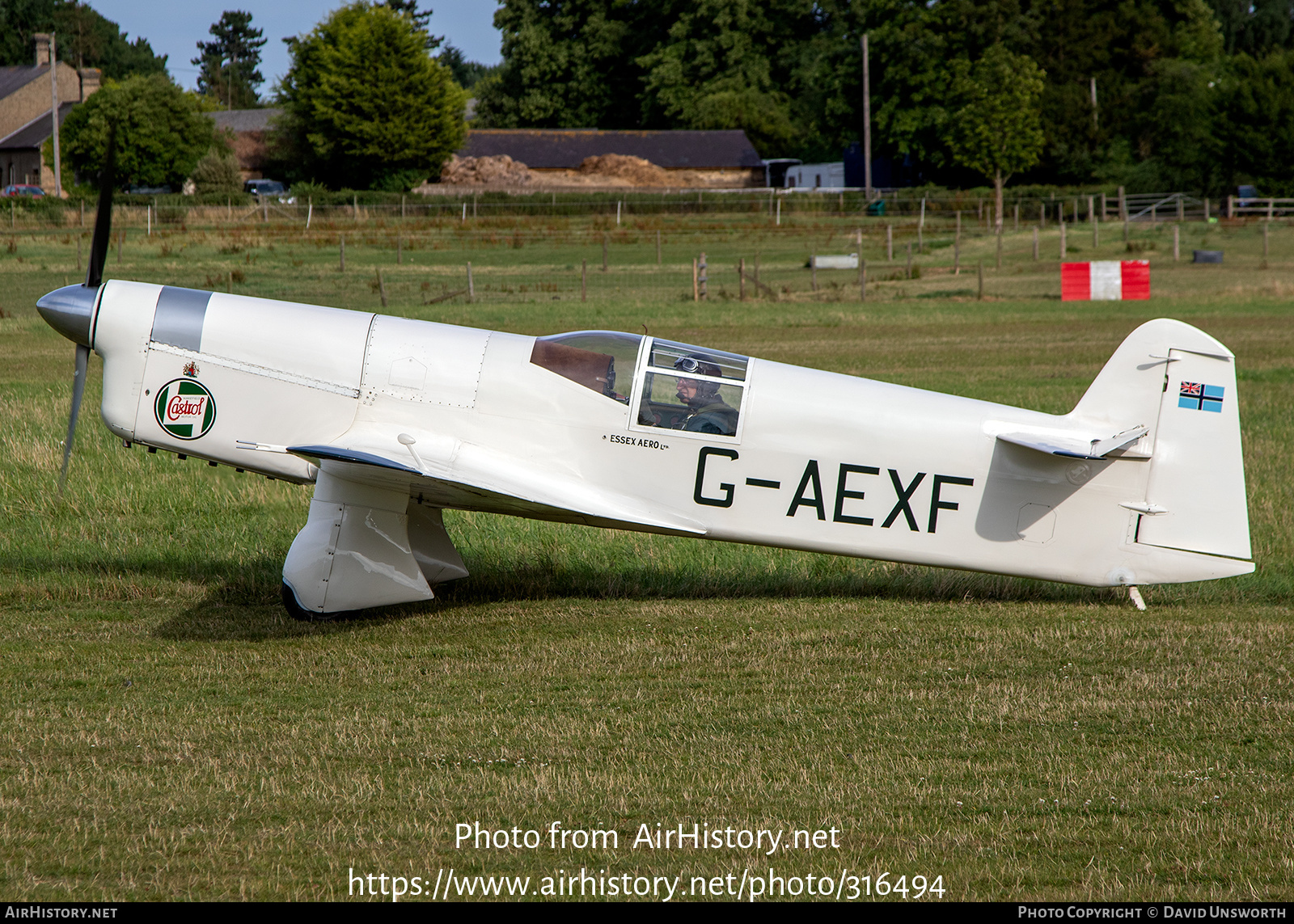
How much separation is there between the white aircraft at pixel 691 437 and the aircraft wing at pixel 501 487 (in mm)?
24

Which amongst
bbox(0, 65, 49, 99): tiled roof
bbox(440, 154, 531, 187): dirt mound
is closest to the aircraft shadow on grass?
bbox(440, 154, 531, 187): dirt mound

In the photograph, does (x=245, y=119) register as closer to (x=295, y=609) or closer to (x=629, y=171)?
(x=629, y=171)

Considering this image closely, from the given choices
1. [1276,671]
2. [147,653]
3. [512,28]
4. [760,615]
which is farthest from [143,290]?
[512,28]

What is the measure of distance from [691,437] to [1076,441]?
250 cm

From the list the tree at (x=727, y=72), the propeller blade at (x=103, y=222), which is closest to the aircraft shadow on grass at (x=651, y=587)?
→ the propeller blade at (x=103, y=222)

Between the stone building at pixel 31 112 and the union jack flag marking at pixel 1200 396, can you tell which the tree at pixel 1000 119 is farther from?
the stone building at pixel 31 112

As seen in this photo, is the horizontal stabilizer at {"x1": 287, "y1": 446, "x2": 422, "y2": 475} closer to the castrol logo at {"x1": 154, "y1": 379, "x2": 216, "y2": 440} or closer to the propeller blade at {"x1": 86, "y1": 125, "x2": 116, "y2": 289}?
the castrol logo at {"x1": 154, "y1": 379, "x2": 216, "y2": 440}

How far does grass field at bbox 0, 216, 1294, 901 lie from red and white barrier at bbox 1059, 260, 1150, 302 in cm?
1853

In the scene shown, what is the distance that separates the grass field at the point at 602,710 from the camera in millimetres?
4324

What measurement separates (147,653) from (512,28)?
83332 millimetres

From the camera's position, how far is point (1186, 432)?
24.9 ft

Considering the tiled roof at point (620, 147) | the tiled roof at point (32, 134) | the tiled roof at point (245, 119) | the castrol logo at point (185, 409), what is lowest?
the castrol logo at point (185, 409)

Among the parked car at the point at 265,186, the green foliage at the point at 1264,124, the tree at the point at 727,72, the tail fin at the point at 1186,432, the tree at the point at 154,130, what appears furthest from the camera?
the tree at the point at 727,72

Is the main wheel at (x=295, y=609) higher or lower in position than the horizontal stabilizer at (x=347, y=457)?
lower
